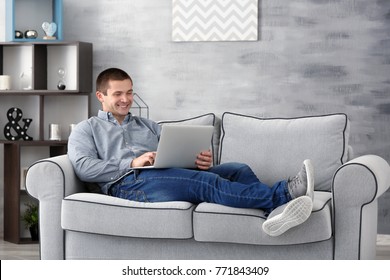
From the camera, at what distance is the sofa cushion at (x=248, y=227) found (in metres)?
3.52

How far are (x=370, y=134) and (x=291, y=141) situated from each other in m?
1.14

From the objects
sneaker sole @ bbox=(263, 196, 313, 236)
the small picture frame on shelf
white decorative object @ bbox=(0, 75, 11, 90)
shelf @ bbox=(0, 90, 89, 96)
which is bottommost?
the small picture frame on shelf

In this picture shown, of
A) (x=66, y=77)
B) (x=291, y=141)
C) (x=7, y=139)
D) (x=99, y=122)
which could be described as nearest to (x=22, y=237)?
(x=7, y=139)

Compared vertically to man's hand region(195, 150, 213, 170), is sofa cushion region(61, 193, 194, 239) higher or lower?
lower

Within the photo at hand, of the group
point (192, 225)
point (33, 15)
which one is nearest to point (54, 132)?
point (33, 15)

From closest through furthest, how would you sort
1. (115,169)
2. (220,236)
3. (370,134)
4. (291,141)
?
(220,236)
(115,169)
(291,141)
(370,134)

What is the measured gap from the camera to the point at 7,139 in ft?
17.3

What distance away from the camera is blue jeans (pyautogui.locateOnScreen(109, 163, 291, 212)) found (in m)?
3.62

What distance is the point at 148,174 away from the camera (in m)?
3.86

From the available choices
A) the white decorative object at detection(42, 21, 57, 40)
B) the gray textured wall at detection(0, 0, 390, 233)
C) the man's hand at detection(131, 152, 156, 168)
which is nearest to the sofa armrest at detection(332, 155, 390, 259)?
the man's hand at detection(131, 152, 156, 168)

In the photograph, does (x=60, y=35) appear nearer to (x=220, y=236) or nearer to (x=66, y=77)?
(x=66, y=77)

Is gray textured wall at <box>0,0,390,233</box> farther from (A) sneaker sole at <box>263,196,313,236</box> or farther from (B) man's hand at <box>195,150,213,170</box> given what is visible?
(A) sneaker sole at <box>263,196,313,236</box>

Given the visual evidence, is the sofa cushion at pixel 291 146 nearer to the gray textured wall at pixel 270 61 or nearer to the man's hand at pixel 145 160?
the man's hand at pixel 145 160

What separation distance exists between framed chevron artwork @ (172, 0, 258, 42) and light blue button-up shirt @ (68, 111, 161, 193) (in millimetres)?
1149
